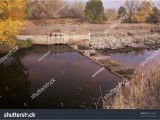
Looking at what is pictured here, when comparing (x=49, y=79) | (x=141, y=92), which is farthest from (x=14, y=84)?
(x=141, y=92)

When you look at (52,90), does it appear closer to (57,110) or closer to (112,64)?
(57,110)

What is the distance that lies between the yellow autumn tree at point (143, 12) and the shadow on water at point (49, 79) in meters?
0.49

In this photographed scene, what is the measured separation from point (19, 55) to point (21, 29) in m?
0.20

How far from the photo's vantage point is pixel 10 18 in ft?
10.8

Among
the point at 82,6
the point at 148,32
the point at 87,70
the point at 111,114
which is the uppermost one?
the point at 82,6

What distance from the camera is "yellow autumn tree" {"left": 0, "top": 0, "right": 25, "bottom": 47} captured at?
3260 millimetres

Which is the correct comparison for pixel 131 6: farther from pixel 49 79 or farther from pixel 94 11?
pixel 49 79

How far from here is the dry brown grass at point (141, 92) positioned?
10.6ft

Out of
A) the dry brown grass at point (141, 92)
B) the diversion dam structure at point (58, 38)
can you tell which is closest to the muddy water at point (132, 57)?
the dry brown grass at point (141, 92)

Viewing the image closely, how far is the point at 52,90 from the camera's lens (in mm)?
3244

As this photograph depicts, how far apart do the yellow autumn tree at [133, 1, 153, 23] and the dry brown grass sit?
0.35m

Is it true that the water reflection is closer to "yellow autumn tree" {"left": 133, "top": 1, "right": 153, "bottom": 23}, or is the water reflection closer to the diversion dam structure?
the diversion dam structure

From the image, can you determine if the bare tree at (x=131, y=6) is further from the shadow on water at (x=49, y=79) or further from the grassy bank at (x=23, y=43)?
the grassy bank at (x=23, y=43)

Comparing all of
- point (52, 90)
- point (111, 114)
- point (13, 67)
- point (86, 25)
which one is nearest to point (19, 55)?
point (13, 67)
